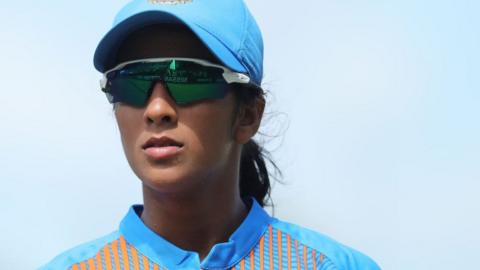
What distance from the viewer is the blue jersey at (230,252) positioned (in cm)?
Result: 532

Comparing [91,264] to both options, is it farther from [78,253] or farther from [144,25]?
[144,25]

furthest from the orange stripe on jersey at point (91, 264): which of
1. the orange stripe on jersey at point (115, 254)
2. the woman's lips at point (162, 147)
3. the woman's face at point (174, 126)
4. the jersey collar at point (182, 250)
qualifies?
the woman's lips at point (162, 147)

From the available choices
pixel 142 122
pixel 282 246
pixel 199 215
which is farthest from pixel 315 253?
pixel 142 122

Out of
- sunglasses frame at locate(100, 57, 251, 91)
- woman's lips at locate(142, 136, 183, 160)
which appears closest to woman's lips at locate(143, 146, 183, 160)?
woman's lips at locate(142, 136, 183, 160)

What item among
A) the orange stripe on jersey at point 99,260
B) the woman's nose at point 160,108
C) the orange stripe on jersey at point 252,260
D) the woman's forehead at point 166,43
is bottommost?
the orange stripe on jersey at point 252,260

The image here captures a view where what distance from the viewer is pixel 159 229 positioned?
17.9 ft

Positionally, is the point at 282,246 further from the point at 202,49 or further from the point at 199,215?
the point at 202,49

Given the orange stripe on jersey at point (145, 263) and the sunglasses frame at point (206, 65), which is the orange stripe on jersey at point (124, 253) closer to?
the orange stripe on jersey at point (145, 263)

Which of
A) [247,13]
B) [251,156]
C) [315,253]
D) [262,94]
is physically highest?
[247,13]

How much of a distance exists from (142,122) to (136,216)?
0.58 meters

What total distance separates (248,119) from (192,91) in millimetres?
514

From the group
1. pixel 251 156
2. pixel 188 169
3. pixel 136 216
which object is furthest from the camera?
pixel 251 156

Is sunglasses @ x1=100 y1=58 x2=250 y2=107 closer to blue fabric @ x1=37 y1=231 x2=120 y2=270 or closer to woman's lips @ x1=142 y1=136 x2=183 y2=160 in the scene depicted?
woman's lips @ x1=142 y1=136 x2=183 y2=160

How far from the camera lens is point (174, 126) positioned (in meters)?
5.12
